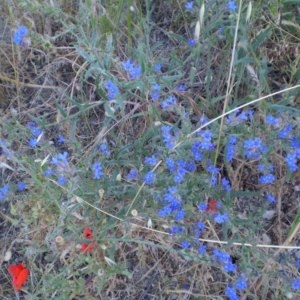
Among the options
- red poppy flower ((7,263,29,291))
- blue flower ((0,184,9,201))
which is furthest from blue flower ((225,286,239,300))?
blue flower ((0,184,9,201))

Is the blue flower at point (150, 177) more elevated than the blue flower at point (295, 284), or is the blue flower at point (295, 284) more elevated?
the blue flower at point (150, 177)

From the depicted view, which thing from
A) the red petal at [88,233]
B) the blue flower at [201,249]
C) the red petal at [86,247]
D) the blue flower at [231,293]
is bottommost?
the blue flower at [231,293]

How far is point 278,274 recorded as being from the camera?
1599 millimetres

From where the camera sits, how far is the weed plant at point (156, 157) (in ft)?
5.25

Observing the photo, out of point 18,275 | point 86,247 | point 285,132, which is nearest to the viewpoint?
point 285,132

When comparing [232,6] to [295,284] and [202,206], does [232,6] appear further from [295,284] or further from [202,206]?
[295,284]

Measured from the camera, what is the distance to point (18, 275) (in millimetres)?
1778

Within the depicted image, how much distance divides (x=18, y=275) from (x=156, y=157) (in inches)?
23.3

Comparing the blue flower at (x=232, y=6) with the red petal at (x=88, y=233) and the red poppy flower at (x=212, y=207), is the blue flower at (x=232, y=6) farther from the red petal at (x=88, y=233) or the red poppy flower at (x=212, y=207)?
→ the red petal at (x=88, y=233)

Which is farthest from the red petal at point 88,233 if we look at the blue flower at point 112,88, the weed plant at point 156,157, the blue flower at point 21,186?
the blue flower at point 112,88

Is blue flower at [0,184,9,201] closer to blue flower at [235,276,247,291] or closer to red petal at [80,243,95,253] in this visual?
red petal at [80,243,95,253]

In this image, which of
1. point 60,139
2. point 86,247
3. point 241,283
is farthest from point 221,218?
point 60,139

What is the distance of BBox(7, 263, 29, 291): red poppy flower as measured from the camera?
5.82ft

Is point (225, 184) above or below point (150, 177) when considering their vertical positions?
below
